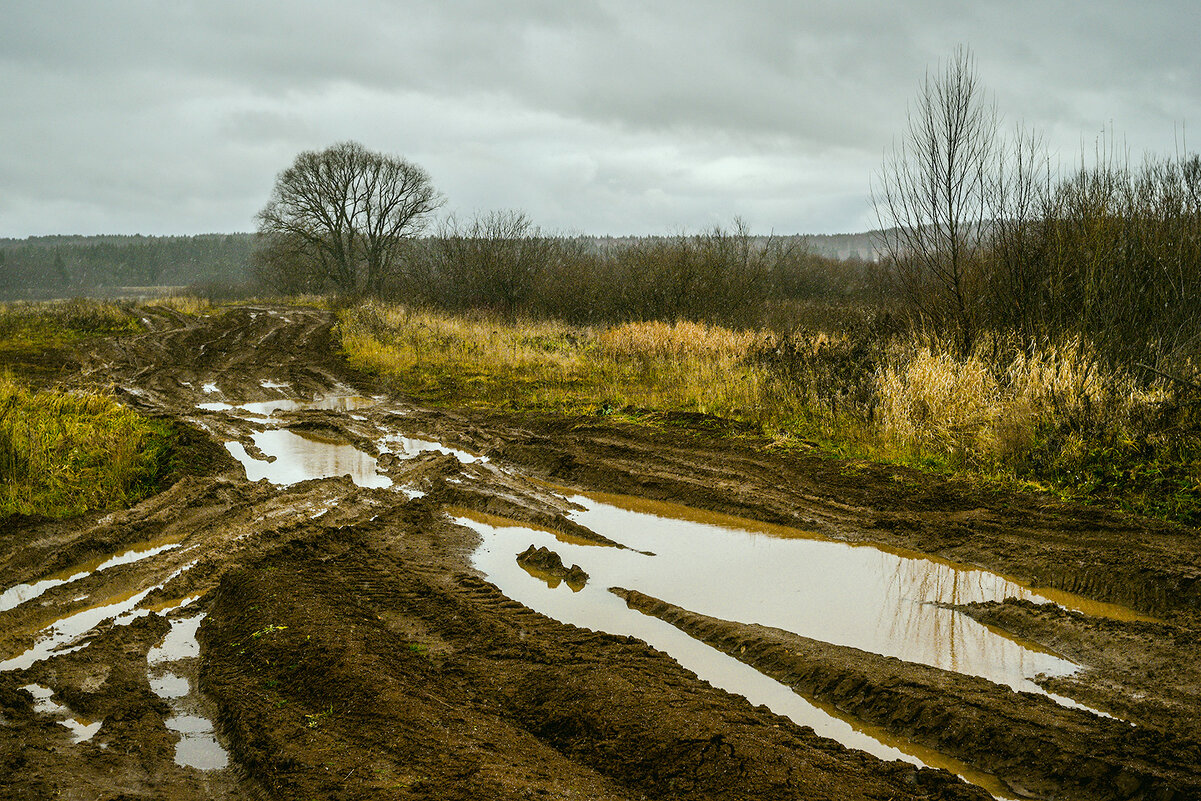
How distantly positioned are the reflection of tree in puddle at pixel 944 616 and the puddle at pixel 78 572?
250 inches

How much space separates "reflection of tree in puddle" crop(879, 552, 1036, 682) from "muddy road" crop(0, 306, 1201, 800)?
1.1 inches

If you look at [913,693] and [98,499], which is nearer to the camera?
[913,693]

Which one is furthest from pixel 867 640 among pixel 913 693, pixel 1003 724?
pixel 1003 724

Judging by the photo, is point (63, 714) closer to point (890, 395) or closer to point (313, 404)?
point (890, 395)

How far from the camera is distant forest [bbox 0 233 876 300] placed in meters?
114

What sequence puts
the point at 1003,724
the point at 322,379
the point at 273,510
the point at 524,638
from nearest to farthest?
the point at 1003,724 → the point at 524,638 → the point at 273,510 → the point at 322,379

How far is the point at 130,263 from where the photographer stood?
128250mm

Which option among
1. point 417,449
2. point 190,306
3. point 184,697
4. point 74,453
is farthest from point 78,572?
point 190,306

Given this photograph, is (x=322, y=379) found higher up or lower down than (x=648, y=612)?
higher up

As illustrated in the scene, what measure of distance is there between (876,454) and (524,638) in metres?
6.17

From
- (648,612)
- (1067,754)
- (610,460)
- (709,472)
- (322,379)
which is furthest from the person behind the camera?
(322,379)

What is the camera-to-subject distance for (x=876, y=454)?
953cm

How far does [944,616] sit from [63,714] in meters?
5.67

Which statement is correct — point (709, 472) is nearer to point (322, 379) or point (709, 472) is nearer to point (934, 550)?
point (934, 550)
